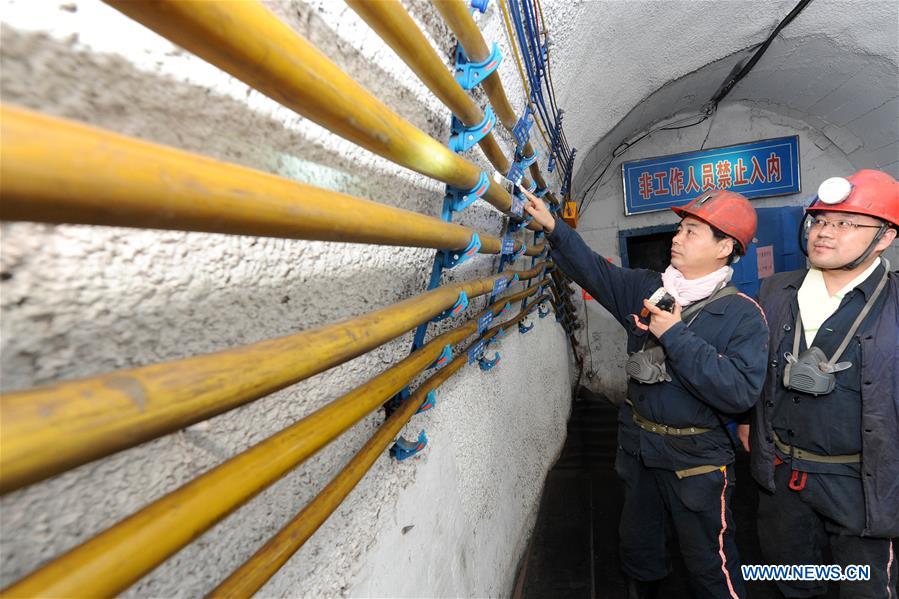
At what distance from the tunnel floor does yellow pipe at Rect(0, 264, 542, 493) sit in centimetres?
178

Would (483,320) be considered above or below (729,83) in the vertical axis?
below

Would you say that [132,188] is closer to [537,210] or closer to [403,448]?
[403,448]

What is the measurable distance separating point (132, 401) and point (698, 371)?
147 centimetres

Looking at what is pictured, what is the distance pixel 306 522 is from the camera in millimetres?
503

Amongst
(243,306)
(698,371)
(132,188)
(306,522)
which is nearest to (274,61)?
(132,188)

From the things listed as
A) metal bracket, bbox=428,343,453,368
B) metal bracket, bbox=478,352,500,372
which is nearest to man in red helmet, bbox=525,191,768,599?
metal bracket, bbox=478,352,500,372

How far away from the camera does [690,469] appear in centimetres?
147

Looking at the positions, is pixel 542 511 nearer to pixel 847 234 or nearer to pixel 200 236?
pixel 847 234

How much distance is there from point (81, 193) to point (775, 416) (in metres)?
2.02

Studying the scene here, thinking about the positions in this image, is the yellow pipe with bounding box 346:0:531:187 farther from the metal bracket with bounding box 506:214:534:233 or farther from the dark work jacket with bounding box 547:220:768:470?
the dark work jacket with bounding box 547:220:768:470

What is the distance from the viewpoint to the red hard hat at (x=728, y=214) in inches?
58.4

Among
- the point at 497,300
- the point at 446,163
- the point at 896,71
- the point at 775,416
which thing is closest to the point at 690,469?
the point at 775,416

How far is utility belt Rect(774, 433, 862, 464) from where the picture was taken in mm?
1400

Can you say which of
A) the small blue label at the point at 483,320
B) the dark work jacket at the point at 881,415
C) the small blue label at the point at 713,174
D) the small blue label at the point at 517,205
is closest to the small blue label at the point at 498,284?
the small blue label at the point at 483,320
